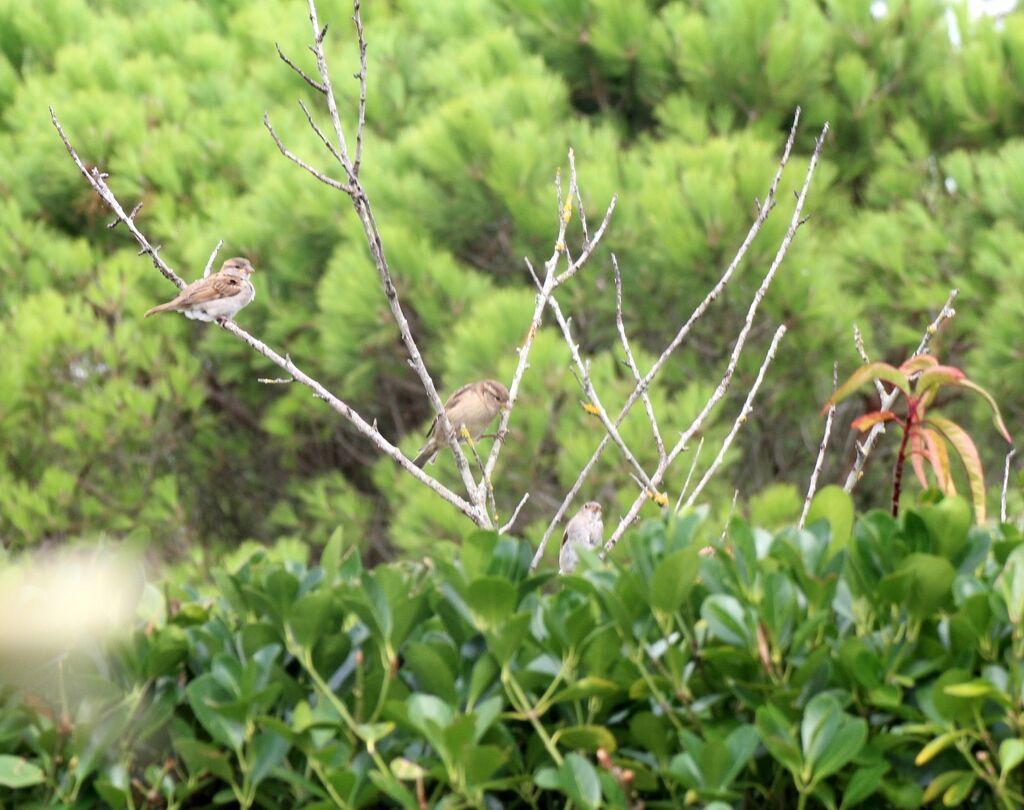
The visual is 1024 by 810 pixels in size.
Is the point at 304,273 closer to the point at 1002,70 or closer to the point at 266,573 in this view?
the point at 1002,70

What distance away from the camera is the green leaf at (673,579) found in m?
1.94

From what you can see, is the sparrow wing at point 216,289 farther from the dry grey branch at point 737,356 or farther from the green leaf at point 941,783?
the green leaf at point 941,783

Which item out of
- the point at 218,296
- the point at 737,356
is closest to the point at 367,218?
the point at 737,356

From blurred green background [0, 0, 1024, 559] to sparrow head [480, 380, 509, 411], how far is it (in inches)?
57.1

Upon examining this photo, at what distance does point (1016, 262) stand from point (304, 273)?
152 inches

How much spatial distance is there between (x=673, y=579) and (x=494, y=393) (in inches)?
140

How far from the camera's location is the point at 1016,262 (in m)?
7.36

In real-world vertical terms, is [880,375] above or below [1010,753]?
above

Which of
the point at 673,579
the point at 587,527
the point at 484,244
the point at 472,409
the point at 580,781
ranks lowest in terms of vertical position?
the point at 484,244

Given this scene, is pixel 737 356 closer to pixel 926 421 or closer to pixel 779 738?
pixel 926 421

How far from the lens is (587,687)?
6.34 ft

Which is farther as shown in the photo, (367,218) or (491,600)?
(367,218)

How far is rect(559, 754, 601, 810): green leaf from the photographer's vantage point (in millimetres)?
1888

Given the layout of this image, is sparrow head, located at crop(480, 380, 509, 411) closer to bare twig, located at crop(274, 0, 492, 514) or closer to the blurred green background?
the blurred green background
